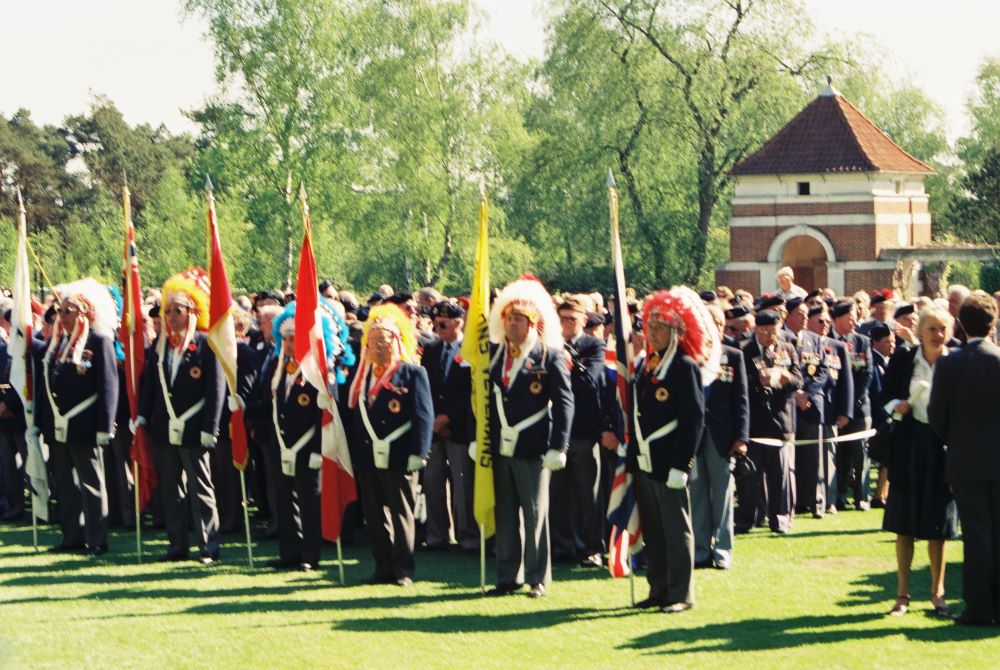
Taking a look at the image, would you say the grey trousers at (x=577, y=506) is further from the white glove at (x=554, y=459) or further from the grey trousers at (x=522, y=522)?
the white glove at (x=554, y=459)

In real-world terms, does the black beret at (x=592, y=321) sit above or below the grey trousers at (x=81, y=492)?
above

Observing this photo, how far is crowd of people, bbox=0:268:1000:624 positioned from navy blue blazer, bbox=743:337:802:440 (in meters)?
0.02

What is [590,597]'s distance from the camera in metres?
10.8

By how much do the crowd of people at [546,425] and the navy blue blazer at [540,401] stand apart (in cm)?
2

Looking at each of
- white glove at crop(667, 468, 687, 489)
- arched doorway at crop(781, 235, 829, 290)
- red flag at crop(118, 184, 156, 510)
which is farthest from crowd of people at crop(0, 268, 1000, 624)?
arched doorway at crop(781, 235, 829, 290)

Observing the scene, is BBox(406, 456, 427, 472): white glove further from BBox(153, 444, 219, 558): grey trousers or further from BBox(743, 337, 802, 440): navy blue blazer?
BBox(743, 337, 802, 440): navy blue blazer

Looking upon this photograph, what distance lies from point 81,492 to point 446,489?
3089 mm

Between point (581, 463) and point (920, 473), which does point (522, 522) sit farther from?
point (920, 473)

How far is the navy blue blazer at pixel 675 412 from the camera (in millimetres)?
9930

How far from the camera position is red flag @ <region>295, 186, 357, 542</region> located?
11562 millimetres

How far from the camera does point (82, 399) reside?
41.9 feet

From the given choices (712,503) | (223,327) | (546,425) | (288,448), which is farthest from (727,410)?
(223,327)

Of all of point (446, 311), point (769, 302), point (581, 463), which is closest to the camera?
point (581, 463)

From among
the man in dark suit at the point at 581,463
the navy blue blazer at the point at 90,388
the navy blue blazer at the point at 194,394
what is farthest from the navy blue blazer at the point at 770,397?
the navy blue blazer at the point at 90,388
